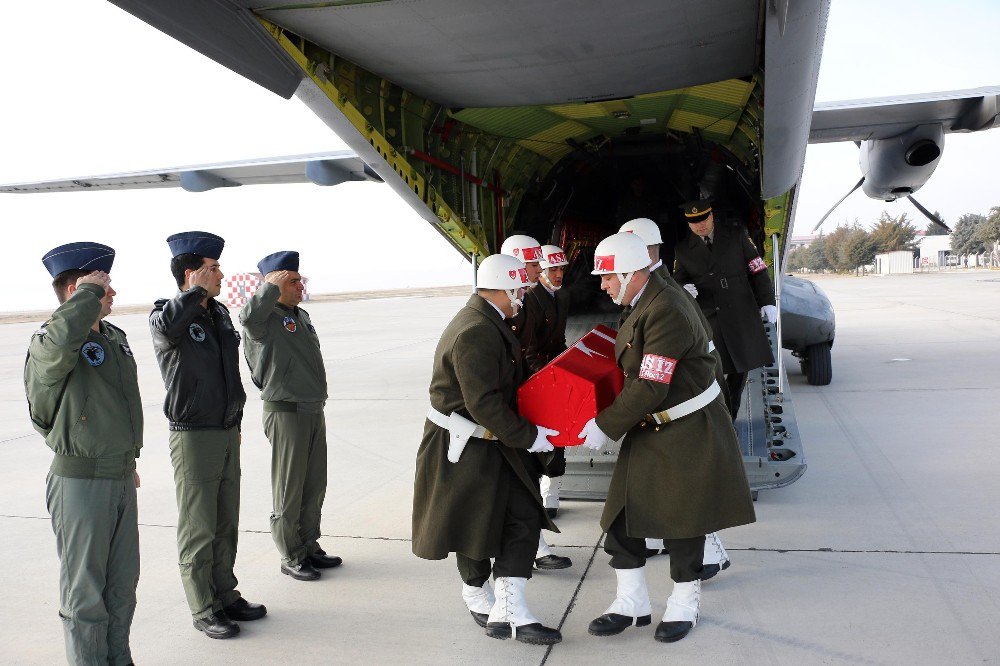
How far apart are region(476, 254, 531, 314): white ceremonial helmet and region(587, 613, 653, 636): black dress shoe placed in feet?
4.85

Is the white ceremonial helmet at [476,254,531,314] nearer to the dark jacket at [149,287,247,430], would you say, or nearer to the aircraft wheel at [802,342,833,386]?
the dark jacket at [149,287,247,430]

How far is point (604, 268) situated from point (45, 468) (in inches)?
233

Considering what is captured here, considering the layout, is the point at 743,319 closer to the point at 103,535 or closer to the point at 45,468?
the point at 103,535

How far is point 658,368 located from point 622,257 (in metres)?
0.54

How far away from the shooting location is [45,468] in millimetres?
7078

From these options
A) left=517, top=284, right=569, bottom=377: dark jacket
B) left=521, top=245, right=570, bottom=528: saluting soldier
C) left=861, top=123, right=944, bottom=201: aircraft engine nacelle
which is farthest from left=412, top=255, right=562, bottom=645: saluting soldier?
left=861, top=123, right=944, bottom=201: aircraft engine nacelle

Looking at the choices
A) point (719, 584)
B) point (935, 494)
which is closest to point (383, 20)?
point (719, 584)

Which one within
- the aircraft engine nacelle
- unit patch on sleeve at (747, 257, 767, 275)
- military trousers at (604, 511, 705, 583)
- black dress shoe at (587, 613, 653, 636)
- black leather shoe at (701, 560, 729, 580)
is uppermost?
the aircraft engine nacelle

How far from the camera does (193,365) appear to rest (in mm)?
3600

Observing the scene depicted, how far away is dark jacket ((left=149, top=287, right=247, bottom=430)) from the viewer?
3488 millimetres

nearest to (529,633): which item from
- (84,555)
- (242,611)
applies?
(242,611)

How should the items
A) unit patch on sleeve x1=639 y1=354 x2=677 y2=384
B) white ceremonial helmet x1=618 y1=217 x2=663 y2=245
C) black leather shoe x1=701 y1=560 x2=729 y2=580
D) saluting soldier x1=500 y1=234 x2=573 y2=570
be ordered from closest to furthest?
unit patch on sleeve x1=639 y1=354 x2=677 y2=384
black leather shoe x1=701 y1=560 x2=729 y2=580
white ceremonial helmet x1=618 y1=217 x2=663 y2=245
saluting soldier x1=500 y1=234 x2=573 y2=570

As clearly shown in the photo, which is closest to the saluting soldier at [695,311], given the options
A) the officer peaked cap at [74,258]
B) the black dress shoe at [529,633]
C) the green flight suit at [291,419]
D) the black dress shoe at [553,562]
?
the black dress shoe at [553,562]

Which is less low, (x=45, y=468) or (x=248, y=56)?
(x=248, y=56)
